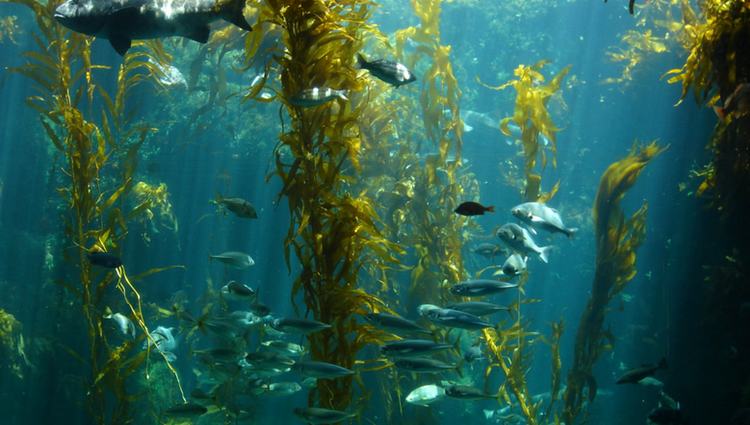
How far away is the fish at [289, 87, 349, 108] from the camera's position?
376cm

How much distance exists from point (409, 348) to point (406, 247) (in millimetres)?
5235

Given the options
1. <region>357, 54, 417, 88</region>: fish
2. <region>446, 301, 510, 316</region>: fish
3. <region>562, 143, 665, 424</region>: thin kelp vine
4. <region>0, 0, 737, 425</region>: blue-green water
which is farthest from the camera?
<region>0, 0, 737, 425</region>: blue-green water

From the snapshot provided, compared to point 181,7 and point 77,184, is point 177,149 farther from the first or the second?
point 181,7

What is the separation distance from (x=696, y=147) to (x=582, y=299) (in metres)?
44.6

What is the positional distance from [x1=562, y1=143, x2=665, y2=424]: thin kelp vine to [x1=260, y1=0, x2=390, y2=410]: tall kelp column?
4534 millimetres

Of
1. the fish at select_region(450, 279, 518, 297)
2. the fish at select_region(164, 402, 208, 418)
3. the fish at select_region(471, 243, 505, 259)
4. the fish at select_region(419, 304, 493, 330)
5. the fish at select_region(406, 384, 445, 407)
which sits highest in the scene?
the fish at select_region(471, 243, 505, 259)

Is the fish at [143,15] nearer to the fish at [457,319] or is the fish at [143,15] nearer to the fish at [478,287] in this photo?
the fish at [457,319]

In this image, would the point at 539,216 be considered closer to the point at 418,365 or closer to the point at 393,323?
the point at 418,365

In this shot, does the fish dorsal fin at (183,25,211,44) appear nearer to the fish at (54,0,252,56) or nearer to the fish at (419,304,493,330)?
the fish at (54,0,252,56)

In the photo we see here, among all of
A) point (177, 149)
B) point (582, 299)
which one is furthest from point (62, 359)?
point (582, 299)

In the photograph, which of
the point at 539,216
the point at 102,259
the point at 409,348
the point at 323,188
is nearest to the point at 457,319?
the point at 409,348

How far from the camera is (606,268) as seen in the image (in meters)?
7.32

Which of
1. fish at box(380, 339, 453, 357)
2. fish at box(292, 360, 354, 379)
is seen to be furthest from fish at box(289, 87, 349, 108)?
fish at box(380, 339, 453, 357)

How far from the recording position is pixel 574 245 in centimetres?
3472
